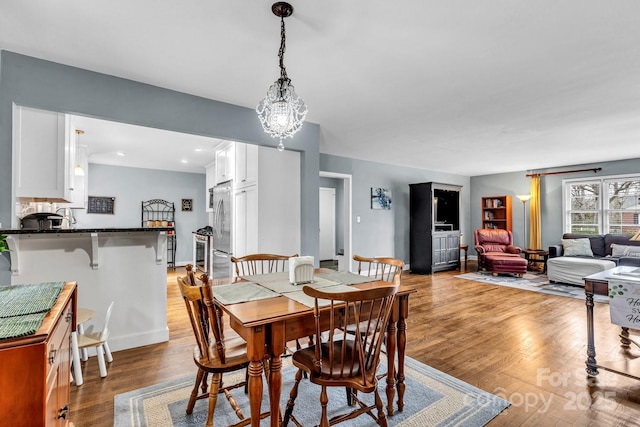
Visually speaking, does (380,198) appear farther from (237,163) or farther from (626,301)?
(626,301)

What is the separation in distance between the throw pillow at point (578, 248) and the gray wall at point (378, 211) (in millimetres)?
3003

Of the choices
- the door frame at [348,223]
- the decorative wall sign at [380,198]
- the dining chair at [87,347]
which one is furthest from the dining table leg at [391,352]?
the decorative wall sign at [380,198]

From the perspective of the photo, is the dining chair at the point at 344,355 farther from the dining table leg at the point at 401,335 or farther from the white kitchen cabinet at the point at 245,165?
the white kitchen cabinet at the point at 245,165

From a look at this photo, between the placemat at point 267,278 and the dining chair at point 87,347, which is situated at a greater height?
the placemat at point 267,278

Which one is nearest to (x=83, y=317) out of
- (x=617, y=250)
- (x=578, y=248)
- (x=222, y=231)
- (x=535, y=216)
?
(x=222, y=231)

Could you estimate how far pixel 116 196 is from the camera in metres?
6.98

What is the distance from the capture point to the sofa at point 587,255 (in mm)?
4984

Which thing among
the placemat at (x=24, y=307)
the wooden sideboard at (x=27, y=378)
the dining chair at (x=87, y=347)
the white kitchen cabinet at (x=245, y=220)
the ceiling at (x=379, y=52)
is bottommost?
the dining chair at (x=87, y=347)

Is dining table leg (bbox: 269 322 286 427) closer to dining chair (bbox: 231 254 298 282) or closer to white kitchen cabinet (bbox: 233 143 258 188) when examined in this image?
dining chair (bbox: 231 254 298 282)

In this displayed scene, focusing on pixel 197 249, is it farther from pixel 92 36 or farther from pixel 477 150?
pixel 477 150

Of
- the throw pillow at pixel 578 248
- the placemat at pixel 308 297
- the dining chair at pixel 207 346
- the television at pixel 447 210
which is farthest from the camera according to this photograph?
the television at pixel 447 210

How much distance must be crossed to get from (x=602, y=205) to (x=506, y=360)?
6.00 meters

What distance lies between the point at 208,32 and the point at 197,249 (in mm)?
5148

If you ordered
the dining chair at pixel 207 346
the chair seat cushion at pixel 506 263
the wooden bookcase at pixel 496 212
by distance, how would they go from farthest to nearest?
the wooden bookcase at pixel 496 212 → the chair seat cushion at pixel 506 263 → the dining chair at pixel 207 346
